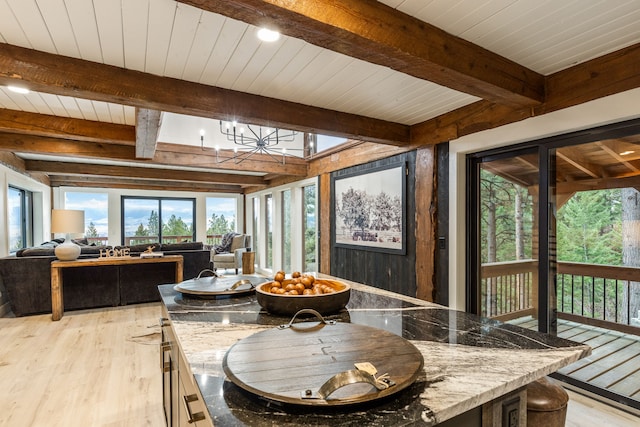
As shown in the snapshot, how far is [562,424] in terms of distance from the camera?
120 centimetres

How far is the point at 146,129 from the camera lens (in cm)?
345

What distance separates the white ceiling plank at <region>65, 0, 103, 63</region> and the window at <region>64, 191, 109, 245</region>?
765 cm

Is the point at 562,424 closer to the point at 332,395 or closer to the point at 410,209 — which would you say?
the point at 332,395

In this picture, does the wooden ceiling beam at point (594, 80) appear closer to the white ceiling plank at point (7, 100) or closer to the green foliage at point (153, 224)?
the white ceiling plank at point (7, 100)

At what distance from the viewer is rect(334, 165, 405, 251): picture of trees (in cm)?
400

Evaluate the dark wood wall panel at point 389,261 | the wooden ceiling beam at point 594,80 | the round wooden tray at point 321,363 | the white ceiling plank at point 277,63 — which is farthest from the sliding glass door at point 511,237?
the round wooden tray at point 321,363

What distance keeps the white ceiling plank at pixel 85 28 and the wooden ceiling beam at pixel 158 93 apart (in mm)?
133

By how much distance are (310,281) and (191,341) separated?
0.58 metres

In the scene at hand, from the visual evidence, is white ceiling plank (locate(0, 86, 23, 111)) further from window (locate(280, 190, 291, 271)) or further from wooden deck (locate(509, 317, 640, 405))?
wooden deck (locate(509, 317, 640, 405))

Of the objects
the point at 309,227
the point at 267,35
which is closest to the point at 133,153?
the point at 309,227

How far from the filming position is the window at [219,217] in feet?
32.6

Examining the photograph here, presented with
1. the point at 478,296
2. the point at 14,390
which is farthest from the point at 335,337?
the point at 14,390

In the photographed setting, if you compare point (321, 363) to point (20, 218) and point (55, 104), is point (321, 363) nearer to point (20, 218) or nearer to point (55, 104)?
point (55, 104)

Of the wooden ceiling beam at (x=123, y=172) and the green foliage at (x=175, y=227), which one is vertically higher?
the wooden ceiling beam at (x=123, y=172)
